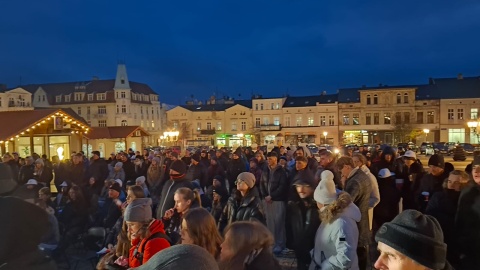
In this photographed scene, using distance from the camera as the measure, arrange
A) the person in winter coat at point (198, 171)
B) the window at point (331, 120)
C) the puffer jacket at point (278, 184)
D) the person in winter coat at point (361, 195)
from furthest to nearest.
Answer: the window at point (331, 120) → the person in winter coat at point (198, 171) → the puffer jacket at point (278, 184) → the person in winter coat at point (361, 195)

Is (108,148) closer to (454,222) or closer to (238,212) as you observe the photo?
(238,212)

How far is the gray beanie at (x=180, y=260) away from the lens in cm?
132

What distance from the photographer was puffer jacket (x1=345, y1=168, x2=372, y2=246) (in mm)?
5457

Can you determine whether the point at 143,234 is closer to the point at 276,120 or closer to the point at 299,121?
the point at 299,121

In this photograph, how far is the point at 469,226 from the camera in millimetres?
4344

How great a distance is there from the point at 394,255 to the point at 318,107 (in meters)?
60.5

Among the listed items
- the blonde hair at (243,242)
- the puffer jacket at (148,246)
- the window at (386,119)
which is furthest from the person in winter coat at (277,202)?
the window at (386,119)

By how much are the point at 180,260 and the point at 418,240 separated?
155 cm

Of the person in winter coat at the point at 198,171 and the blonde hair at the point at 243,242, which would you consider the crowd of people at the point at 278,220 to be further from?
the person in winter coat at the point at 198,171

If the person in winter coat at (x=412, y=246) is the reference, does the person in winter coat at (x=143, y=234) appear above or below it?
below

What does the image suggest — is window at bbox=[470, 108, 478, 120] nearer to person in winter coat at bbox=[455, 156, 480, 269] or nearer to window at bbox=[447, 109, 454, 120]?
window at bbox=[447, 109, 454, 120]

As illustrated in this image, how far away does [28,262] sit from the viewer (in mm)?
2533

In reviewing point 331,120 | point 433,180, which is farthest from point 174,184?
point 331,120

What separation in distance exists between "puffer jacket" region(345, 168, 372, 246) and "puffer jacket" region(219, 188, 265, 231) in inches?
49.5
